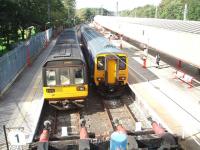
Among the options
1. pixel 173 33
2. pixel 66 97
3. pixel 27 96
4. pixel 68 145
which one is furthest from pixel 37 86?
pixel 68 145

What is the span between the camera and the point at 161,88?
16219 mm

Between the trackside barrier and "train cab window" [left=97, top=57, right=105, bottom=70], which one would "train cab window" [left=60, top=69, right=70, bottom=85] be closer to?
"train cab window" [left=97, top=57, right=105, bottom=70]

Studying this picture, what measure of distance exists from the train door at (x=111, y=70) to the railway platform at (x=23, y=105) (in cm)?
347

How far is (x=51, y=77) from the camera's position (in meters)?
12.0

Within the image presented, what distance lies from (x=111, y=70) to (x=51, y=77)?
11.1 ft

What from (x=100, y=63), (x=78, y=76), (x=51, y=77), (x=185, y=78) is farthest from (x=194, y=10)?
(x=51, y=77)

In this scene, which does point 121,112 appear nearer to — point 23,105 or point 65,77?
point 65,77

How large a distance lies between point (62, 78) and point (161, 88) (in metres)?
6.59

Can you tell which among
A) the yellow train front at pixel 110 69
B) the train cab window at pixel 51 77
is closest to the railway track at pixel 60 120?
the train cab window at pixel 51 77

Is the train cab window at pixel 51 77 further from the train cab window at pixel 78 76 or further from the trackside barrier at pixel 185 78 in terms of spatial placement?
the trackside barrier at pixel 185 78

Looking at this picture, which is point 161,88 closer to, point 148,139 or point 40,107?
point 40,107

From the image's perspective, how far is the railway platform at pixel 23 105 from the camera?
36.9 feet

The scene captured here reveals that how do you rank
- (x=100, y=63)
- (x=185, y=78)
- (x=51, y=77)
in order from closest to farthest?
(x=51, y=77)
(x=100, y=63)
(x=185, y=78)

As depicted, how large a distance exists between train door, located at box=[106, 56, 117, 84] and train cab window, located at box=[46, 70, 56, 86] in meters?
3.06
